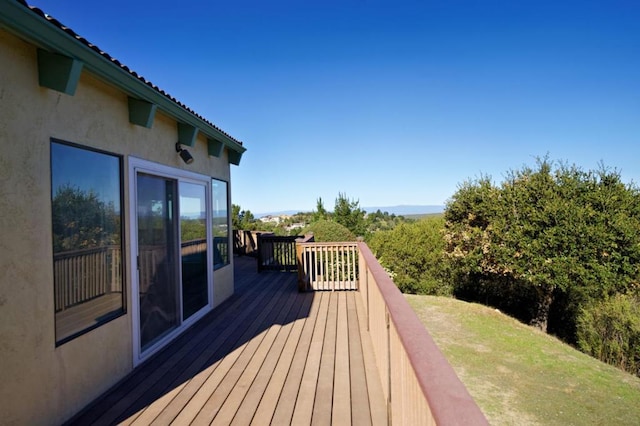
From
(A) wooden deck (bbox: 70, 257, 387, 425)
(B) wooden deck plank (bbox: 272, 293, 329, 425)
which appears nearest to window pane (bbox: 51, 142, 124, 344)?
(A) wooden deck (bbox: 70, 257, 387, 425)

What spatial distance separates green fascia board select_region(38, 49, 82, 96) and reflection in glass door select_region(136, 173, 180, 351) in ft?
4.29

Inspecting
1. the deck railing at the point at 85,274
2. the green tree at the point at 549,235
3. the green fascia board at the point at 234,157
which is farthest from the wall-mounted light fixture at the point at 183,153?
the green tree at the point at 549,235

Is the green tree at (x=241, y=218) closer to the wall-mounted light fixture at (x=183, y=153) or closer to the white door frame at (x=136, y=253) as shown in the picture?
the wall-mounted light fixture at (x=183, y=153)

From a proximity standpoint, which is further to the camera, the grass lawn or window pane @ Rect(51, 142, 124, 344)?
the grass lawn

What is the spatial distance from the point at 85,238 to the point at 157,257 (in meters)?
1.09

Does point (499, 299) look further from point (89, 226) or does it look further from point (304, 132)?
point (89, 226)

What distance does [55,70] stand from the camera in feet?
7.57

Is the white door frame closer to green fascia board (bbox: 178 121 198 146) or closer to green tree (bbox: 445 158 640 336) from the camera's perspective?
green fascia board (bbox: 178 121 198 146)

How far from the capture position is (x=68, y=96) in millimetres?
2568

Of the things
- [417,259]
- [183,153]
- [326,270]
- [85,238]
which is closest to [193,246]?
[183,153]

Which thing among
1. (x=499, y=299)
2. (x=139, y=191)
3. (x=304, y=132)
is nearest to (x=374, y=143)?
(x=304, y=132)

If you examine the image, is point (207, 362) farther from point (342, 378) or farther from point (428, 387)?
point (428, 387)

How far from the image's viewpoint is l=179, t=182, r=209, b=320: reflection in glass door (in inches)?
176

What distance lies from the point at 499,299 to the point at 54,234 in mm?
16325
